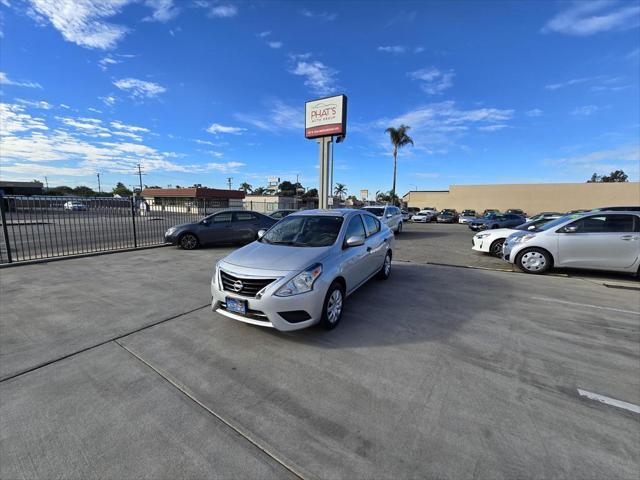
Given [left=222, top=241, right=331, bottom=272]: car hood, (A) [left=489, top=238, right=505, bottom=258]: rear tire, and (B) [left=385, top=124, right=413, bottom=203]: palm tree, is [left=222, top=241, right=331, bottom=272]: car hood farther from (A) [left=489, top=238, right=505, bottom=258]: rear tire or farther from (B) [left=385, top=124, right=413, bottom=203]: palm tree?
(B) [left=385, top=124, right=413, bottom=203]: palm tree

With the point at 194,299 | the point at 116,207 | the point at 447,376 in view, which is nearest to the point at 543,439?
the point at 447,376

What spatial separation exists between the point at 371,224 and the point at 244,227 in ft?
20.8

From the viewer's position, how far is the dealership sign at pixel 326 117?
15992mm

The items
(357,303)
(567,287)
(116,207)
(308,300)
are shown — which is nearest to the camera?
(308,300)

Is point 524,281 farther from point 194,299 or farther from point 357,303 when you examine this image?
point 194,299

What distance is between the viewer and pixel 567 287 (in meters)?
5.87

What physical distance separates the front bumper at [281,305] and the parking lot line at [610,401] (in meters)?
2.62

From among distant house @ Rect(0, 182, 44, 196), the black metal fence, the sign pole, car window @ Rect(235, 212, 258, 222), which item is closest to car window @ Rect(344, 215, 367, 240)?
car window @ Rect(235, 212, 258, 222)

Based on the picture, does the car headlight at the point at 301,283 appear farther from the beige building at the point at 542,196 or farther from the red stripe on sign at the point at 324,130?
the beige building at the point at 542,196

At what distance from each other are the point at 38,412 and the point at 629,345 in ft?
20.4

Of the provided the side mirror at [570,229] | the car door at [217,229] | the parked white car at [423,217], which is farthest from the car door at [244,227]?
the parked white car at [423,217]

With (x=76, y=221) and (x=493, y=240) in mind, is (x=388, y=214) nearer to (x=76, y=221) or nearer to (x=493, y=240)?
(x=493, y=240)

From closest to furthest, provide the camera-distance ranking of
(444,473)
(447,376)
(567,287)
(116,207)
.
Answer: (444,473)
(447,376)
(567,287)
(116,207)

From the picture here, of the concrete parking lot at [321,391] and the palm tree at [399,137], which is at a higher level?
the palm tree at [399,137]
